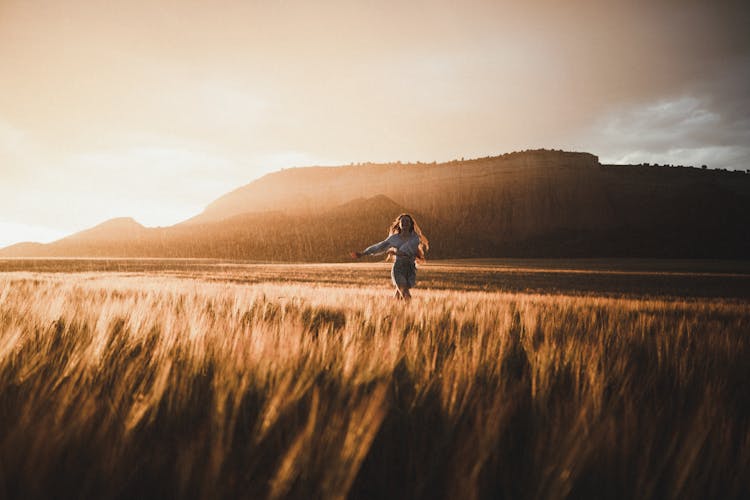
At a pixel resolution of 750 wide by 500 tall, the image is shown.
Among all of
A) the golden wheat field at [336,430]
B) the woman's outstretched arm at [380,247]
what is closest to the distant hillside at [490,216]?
the woman's outstretched arm at [380,247]

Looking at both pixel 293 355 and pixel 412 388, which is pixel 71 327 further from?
pixel 412 388

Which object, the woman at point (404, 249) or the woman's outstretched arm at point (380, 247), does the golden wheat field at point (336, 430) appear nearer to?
the woman's outstretched arm at point (380, 247)

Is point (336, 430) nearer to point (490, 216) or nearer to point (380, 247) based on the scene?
point (380, 247)

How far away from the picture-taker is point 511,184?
6088 inches

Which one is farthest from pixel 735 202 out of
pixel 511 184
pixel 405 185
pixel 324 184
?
pixel 324 184

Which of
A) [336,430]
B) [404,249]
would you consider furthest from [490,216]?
[336,430]

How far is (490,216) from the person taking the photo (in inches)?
5600

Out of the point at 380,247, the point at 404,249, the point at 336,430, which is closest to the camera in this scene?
the point at 336,430

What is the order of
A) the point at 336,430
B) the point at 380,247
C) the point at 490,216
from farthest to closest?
the point at 490,216 → the point at 380,247 → the point at 336,430

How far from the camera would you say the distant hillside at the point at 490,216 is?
104 meters

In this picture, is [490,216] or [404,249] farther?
[490,216]

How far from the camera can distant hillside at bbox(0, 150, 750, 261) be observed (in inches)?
4082

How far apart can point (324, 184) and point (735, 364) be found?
188925 millimetres

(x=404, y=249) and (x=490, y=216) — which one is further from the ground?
(x=490, y=216)
